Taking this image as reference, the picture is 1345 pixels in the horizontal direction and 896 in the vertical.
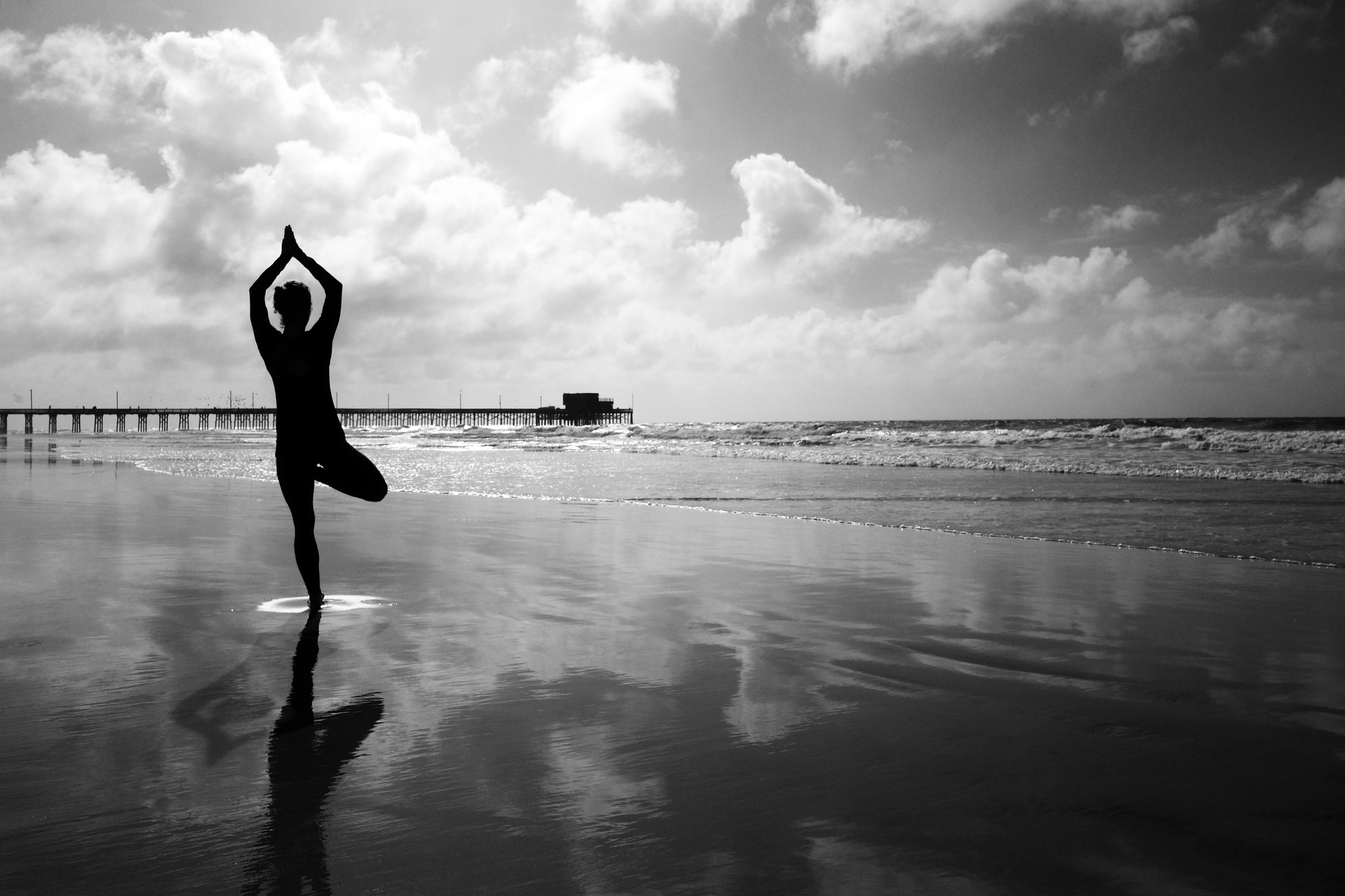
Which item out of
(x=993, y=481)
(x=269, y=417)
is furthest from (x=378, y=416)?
(x=993, y=481)

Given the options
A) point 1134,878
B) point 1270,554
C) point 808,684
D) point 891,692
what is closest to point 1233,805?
point 1134,878

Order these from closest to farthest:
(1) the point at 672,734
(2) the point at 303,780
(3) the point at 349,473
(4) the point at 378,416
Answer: (2) the point at 303,780, (1) the point at 672,734, (3) the point at 349,473, (4) the point at 378,416

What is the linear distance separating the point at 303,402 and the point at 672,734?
309cm

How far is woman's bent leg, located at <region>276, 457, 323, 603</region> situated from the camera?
4.90 meters

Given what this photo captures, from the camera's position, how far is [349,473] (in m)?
5.01

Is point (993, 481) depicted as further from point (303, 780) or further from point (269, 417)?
point (269, 417)

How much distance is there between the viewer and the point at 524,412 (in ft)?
→ 451

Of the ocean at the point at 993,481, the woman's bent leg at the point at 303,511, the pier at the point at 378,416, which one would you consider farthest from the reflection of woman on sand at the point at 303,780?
the pier at the point at 378,416

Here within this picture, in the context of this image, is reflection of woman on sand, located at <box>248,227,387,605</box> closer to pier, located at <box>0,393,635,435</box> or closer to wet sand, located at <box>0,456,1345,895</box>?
wet sand, located at <box>0,456,1345,895</box>

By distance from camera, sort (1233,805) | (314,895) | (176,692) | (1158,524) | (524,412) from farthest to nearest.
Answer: (524,412), (1158,524), (176,692), (1233,805), (314,895)

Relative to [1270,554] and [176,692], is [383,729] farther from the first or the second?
[1270,554]

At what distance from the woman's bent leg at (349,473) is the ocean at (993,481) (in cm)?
585

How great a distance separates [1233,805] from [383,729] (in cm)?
234

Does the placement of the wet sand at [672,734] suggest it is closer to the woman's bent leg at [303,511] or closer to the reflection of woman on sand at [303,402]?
the woman's bent leg at [303,511]
